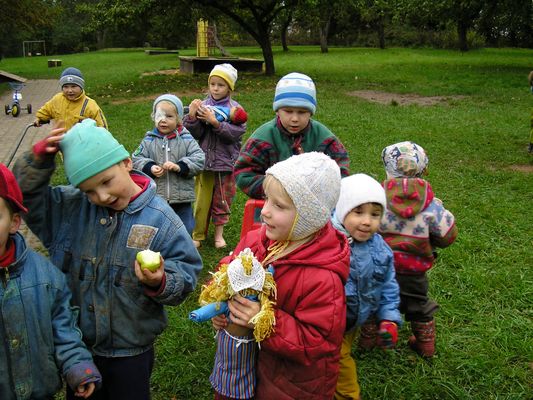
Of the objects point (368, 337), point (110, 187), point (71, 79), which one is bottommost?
point (368, 337)

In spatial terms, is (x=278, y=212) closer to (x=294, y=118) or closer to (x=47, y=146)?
(x=47, y=146)

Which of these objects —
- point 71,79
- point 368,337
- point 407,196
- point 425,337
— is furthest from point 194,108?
point 425,337

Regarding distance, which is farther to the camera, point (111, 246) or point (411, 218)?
point (411, 218)

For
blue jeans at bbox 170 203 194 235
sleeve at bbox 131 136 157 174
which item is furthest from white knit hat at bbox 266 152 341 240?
blue jeans at bbox 170 203 194 235

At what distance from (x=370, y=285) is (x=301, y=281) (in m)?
0.83

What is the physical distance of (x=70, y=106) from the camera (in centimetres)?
659

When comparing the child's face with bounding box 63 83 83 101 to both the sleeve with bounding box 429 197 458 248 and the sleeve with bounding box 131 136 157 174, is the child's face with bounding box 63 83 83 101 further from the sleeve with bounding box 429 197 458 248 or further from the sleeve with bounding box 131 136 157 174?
the sleeve with bounding box 429 197 458 248

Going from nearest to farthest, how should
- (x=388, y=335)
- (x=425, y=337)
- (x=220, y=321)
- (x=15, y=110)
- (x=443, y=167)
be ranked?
(x=220, y=321) < (x=388, y=335) < (x=425, y=337) < (x=443, y=167) < (x=15, y=110)

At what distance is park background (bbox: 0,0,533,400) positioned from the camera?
11.8ft

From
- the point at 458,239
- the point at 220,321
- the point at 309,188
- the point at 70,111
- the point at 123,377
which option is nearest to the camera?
the point at 309,188

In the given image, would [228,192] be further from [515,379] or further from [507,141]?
[507,141]

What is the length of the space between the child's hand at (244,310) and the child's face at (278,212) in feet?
0.92

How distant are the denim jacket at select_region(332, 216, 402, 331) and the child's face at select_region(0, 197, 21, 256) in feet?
5.09

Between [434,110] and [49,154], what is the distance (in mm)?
13131
